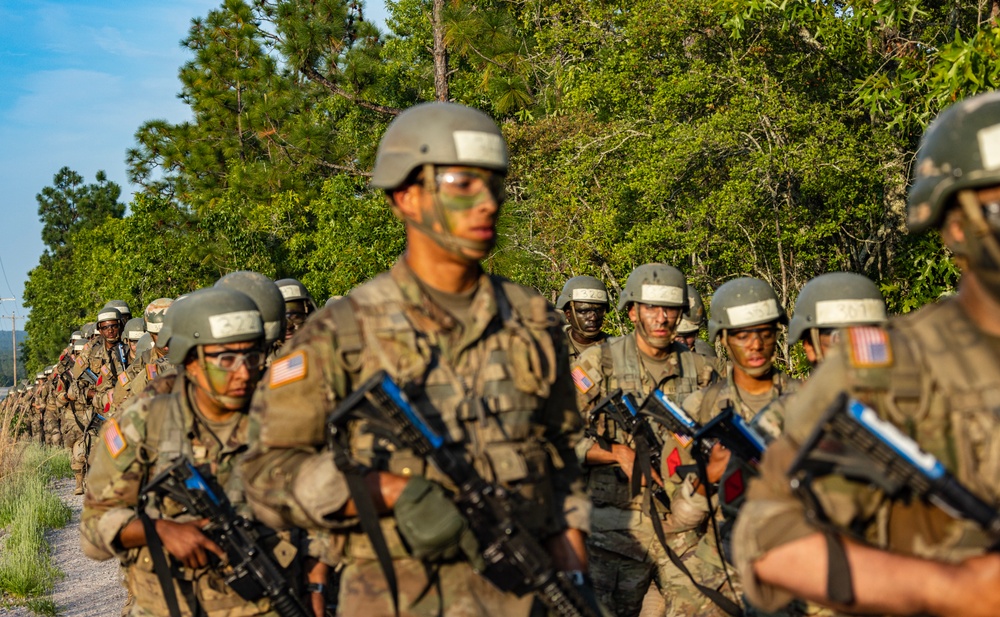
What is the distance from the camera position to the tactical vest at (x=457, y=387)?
322 centimetres

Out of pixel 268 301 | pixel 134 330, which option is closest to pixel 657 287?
pixel 268 301

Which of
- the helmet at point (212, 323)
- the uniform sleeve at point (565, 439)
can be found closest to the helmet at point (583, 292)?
the helmet at point (212, 323)

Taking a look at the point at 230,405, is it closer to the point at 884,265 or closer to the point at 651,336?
the point at 651,336

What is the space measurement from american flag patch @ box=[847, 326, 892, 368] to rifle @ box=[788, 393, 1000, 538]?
93 millimetres

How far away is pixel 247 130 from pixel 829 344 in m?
24.7

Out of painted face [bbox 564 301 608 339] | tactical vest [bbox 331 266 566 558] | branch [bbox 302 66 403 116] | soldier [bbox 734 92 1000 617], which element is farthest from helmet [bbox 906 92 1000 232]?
branch [bbox 302 66 403 116]

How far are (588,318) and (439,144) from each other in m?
7.32

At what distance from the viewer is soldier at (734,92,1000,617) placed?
2311 mm

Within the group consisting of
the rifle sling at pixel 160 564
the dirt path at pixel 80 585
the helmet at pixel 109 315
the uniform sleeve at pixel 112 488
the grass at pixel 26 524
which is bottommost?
the dirt path at pixel 80 585

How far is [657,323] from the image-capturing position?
791 centimetres

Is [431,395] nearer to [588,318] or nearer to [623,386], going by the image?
[623,386]

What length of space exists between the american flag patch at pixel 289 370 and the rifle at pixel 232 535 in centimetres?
155

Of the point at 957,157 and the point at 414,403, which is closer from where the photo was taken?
the point at 957,157

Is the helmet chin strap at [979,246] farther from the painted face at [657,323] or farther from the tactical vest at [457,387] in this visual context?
the painted face at [657,323]
